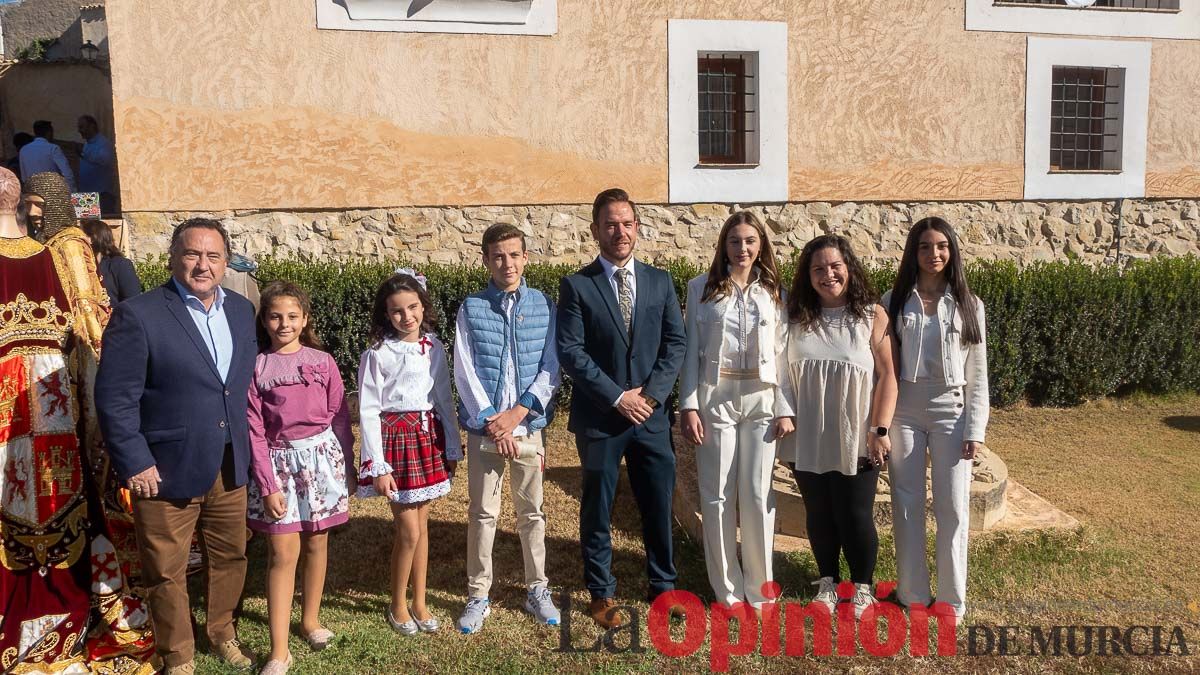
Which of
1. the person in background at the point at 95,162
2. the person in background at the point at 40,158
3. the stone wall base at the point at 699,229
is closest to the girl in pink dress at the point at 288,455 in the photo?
the stone wall base at the point at 699,229

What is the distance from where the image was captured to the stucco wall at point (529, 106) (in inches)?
332

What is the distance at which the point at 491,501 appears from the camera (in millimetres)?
3900

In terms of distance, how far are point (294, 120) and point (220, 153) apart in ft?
2.43

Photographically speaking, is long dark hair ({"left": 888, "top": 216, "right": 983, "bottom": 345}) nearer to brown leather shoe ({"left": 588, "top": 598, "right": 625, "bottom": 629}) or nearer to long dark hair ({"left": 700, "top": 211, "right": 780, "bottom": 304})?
long dark hair ({"left": 700, "top": 211, "right": 780, "bottom": 304})

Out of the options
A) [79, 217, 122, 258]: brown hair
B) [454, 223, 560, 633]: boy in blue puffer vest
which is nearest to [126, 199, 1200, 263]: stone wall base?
[79, 217, 122, 258]: brown hair

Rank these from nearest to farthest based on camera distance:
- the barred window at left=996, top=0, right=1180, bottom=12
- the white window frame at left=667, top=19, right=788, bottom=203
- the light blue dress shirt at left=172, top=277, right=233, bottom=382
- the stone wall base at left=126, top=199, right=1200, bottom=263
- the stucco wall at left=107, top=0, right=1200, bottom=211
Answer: the light blue dress shirt at left=172, top=277, right=233, bottom=382, the stucco wall at left=107, top=0, right=1200, bottom=211, the stone wall base at left=126, top=199, right=1200, bottom=263, the white window frame at left=667, top=19, right=788, bottom=203, the barred window at left=996, top=0, right=1180, bottom=12

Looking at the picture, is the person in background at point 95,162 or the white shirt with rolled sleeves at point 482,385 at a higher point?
the person in background at point 95,162

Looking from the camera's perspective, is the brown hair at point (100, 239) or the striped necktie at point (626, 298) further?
the brown hair at point (100, 239)

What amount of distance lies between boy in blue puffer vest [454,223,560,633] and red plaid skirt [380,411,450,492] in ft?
0.48

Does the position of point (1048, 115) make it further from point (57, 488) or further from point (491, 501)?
point (57, 488)

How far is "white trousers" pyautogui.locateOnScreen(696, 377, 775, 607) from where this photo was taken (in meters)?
3.81

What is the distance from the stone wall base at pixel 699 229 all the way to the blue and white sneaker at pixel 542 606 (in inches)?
219

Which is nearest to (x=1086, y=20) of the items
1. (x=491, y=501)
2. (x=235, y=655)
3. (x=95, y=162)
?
(x=491, y=501)

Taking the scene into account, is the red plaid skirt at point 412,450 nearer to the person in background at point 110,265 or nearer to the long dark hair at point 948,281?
the long dark hair at point 948,281
